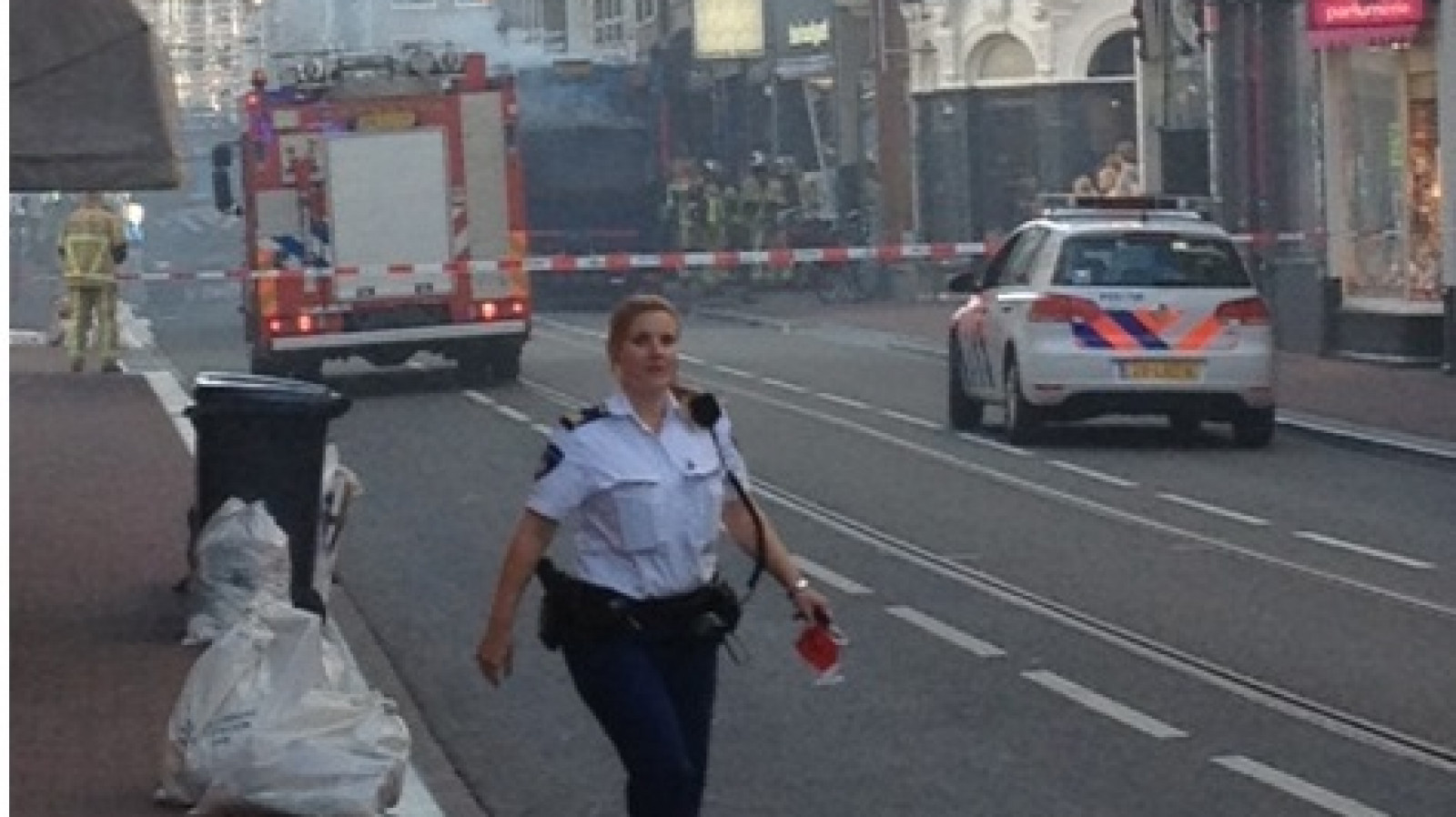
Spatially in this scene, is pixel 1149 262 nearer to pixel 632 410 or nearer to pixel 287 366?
pixel 287 366

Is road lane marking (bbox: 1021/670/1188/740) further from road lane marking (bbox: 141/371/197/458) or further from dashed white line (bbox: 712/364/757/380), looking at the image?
dashed white line (bbox: 712/364/757/380)

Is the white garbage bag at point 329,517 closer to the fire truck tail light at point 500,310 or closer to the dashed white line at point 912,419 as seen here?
the dashed white line at point 912,419

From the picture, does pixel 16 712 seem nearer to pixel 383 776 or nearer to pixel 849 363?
pixel 383 776

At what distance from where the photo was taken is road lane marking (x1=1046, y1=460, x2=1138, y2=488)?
2175 centimetres

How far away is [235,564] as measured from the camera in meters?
14.4

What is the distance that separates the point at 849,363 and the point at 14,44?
23.4m

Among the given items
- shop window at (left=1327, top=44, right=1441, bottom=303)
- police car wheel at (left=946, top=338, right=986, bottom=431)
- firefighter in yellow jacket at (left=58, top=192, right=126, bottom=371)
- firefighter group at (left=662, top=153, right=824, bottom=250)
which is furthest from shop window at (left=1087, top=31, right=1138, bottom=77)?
police car wheel at (left=946, top=338, right=986, bottom=431)

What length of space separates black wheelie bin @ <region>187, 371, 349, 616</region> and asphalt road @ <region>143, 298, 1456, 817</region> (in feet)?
2.02

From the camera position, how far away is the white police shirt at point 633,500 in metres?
8.42

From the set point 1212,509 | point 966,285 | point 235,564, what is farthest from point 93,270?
point 235,564

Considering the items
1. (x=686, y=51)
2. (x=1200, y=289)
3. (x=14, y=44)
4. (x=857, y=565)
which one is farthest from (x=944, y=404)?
(x=686, y=51)

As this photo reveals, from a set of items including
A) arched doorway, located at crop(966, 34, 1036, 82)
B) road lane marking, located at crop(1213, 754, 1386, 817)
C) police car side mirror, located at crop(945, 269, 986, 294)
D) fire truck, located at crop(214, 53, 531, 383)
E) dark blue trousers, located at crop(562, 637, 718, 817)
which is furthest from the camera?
arched doorway, located at crop(966, 34, 1036, 82)

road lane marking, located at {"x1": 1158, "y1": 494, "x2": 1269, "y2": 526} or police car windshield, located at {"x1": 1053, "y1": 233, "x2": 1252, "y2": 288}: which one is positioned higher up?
police car windshield, located at {"x1": 1053, "y1": 233, "x2": 1252, "y2": 288}

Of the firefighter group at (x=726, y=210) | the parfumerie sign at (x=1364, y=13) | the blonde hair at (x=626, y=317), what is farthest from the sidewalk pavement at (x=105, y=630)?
the firefighter group at (x=726, y=210)
